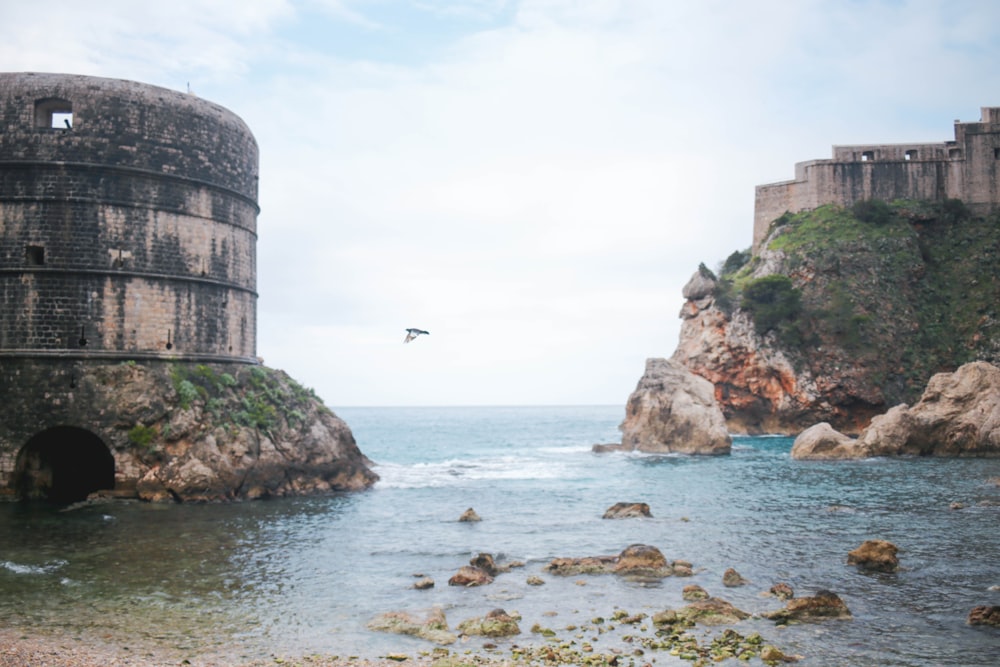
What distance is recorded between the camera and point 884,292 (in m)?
48.7

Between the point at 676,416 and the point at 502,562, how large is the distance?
1042 inches

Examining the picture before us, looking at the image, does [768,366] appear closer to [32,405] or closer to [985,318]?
[985,318]

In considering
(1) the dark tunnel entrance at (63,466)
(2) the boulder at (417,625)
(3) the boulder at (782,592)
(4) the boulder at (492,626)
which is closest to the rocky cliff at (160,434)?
(1) the dark tunnel entrance at (63,466)

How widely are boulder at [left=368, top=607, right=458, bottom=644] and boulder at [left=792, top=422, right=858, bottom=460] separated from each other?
27.1m

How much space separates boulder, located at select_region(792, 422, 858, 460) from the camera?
3425cm

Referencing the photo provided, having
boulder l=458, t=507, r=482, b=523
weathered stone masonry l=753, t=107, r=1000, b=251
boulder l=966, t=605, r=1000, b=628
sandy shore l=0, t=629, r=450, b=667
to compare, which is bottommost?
boulder l=458, t=507, r=482, b=523

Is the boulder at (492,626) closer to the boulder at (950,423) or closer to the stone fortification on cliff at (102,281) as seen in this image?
the stone fortification on cliff at (102,281)

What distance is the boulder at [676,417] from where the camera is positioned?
39344mm

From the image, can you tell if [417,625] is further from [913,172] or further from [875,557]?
[913,172]

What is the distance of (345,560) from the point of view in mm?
15727

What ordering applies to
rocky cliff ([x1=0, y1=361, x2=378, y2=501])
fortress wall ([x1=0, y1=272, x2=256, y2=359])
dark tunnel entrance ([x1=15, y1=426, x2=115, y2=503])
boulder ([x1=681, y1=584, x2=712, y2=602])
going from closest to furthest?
1. boulder ([x1=681, y1=584, x2=712, y2=602])
2. rocky cliff ([x1=0, y1=361, x2=378, y2=501])
3. fortress wall ([x1=0, y1=272, x2=256, y2=359])
4. dark tunnel entrance ([x1=15, y1=426, x2=115, y2=503])

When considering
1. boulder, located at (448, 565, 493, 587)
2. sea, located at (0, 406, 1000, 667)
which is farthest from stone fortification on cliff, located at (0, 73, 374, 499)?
boulder, located at (448, 565, 493, 587)

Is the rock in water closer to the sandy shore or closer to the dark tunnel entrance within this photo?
the dark tunnel entrance

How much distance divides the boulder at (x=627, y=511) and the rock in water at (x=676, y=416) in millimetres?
19029
